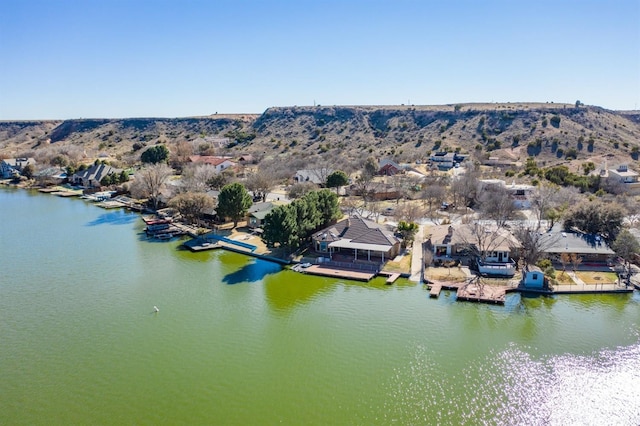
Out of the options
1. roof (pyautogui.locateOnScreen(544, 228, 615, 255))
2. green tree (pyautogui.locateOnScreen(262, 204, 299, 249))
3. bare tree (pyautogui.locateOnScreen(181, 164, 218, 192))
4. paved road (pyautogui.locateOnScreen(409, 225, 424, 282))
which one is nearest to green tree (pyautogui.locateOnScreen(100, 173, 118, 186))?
bare tree (pyautogui.locateOnScreen(181, 164, 218, 192))

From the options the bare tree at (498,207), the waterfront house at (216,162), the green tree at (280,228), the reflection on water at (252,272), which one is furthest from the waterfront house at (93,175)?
the bare tree at (498,207)

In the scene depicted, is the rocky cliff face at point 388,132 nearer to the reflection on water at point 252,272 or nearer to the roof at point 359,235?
the roof at point 359,235

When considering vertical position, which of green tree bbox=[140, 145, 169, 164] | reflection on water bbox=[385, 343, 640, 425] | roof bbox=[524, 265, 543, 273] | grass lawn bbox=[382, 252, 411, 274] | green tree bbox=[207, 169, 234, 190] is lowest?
reflection on water bbox=[385, 343, 640, 425]

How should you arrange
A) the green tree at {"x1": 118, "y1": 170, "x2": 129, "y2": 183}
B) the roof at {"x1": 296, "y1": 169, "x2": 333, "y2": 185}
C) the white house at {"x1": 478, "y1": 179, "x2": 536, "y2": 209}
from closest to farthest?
the white house at {"x1": 478, "y1": 179, "x2": 536, "y2": 209} → the roof at {"x1": 296, "y1": 169, "x2": 333, "y2": 185} → the green tree at {"x1": 118, "y1": 170, "x2": 129, "y2": 183}

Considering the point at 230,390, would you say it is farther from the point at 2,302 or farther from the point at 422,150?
the point at 422,150

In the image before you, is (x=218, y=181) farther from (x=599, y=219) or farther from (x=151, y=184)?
(x=599, y=219)

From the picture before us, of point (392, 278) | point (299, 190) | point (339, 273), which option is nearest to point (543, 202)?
point (392, 278)

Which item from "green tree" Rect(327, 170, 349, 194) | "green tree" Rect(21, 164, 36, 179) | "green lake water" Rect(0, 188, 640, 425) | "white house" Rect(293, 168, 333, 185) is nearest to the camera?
"green lake water" Rect(0, 188, 640, 425)

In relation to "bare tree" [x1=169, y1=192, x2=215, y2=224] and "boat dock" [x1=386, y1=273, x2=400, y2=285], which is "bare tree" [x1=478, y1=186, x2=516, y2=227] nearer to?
"boat dock" [x1=386, y1=273, x2=400, y2=285]
